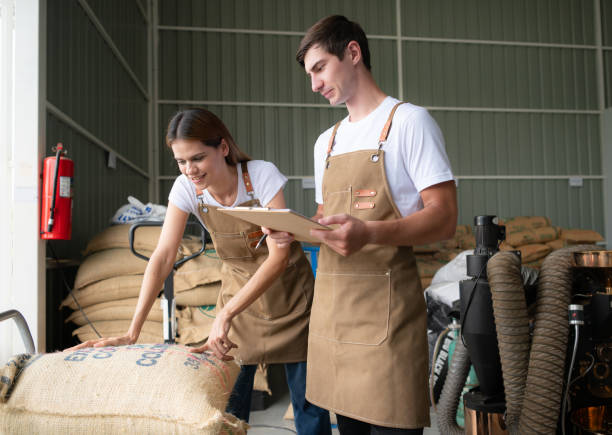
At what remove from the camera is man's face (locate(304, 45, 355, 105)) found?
131cm

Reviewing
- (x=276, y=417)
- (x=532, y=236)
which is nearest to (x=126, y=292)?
(x=276, y=417)

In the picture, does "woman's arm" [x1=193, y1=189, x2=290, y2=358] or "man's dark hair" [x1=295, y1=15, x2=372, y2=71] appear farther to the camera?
"woman's arm" [x1=193, y1=189, x2=290, y2=358]

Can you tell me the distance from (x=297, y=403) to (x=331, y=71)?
→ 1.07 meters

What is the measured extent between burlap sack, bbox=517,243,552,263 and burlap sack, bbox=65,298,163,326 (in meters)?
4.29

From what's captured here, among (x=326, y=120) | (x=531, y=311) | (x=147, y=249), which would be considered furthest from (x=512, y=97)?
(x=531, y=311)

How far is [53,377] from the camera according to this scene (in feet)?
3.84

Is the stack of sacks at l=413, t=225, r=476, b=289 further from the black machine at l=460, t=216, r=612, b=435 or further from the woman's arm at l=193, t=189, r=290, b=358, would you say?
the woman's arm at l=193, t=189, r=290, b=358

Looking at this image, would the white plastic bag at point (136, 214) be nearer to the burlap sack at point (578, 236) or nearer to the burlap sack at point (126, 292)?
the burlap sack at point (126, 292)

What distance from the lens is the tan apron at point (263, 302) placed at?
1.77 m

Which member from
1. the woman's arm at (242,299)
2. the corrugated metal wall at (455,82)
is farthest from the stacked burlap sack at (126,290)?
the corrugated metal wall at (455,82)

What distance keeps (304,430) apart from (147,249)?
193 centimetres

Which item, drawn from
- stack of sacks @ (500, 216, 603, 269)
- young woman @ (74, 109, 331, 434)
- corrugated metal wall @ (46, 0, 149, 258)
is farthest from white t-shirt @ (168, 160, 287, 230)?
stack of sacks @ (500, 216, 603, 269)

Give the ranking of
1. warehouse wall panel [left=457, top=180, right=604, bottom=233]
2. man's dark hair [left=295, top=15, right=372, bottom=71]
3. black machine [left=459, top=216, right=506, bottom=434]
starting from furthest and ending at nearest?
warehouse wall panel [left=457, top=180, right=604, bottom=233]
black machine [left=459, top=216, right=506, bottom=434]
man's dark hair [left=295, top=15, right=372, bottom=71]

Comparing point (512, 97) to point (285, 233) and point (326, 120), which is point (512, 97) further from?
point (285, 233)
